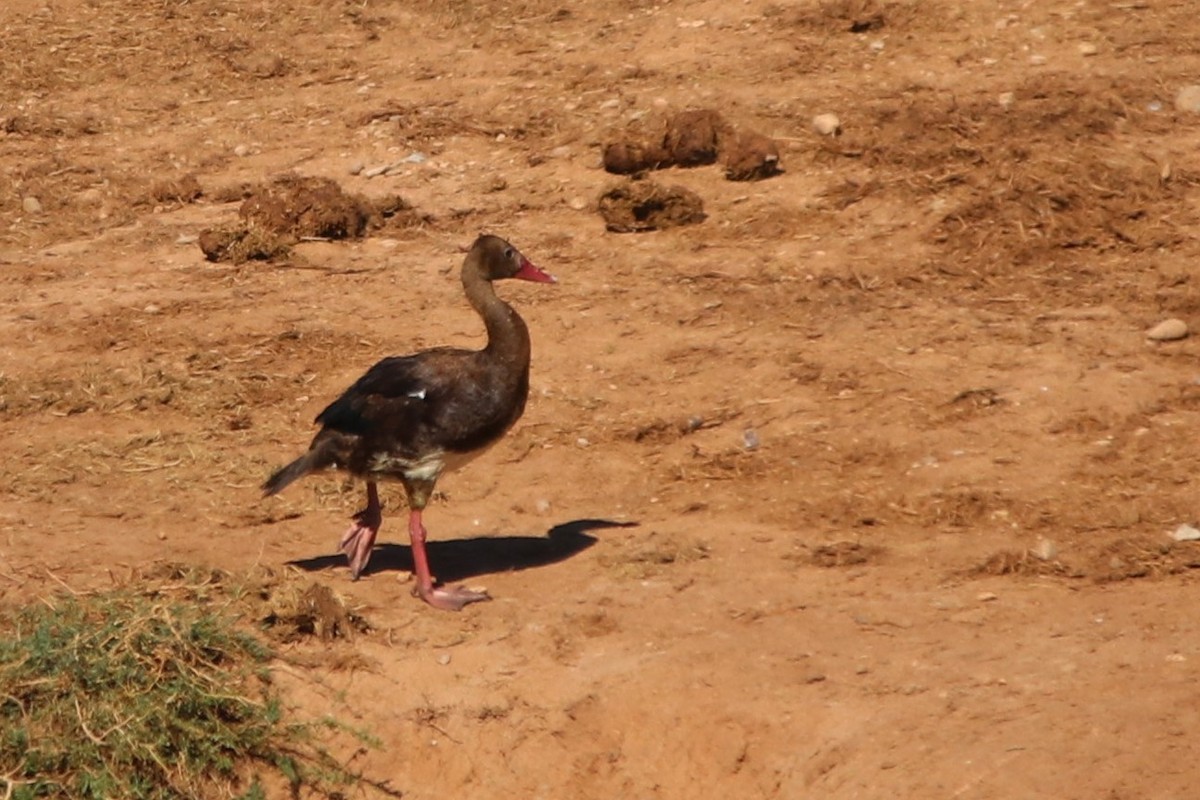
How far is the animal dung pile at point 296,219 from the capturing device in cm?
1220

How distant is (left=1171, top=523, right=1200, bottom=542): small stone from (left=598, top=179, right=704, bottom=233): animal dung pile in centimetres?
406

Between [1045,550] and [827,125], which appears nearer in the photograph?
[1045,550]

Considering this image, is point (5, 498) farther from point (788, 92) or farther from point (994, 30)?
point (994, 30)

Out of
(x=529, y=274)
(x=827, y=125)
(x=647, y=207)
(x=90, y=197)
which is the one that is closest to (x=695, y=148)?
(x=647, y=207)

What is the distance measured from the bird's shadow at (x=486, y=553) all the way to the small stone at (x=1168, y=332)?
3.19m

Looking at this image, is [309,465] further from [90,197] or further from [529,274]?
[90,197]

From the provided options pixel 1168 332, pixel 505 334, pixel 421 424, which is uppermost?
A: pixel 505 334

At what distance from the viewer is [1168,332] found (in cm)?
1077

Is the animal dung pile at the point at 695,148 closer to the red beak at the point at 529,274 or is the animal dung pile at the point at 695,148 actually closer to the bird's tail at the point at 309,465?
the red beak at the point at 529,274

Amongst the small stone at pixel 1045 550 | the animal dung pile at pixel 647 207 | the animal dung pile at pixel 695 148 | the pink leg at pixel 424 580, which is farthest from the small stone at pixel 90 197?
the small stone at pixel 1045 550

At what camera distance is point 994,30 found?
13805mm

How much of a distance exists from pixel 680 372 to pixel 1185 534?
2.81 m

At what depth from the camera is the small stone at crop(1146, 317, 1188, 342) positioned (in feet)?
35.3

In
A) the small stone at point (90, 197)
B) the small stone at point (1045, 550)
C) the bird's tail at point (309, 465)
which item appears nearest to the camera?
the bird's tail at point (309, 465)
